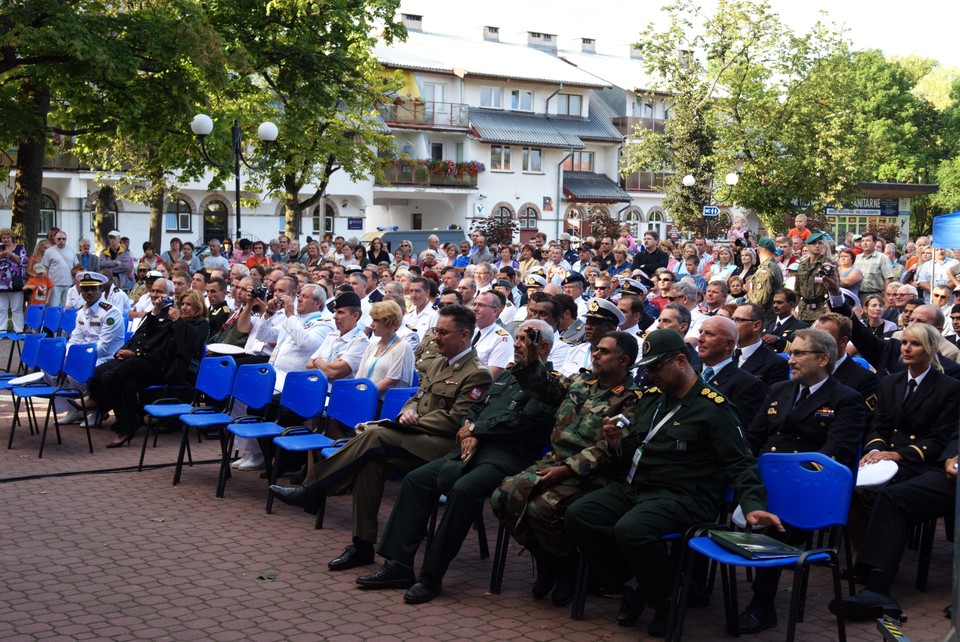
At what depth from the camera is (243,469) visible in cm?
885

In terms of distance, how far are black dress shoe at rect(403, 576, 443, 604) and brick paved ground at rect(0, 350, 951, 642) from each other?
6cm

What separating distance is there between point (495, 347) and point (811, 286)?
14.2 feet

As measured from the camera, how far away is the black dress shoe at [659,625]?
5.11m

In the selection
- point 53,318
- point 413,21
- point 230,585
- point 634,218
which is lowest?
point 230,585

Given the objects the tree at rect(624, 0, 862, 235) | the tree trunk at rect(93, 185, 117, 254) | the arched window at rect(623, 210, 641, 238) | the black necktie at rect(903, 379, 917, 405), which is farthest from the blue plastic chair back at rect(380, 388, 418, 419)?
the arched window at rect(623, 210, 641, 238)

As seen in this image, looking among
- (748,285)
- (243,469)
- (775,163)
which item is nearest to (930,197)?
(775,163)

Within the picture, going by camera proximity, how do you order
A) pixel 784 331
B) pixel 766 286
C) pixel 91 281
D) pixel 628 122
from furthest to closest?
pixel 628 122 < pixel 766 286 < pixel 91 281 < pixel 784 331

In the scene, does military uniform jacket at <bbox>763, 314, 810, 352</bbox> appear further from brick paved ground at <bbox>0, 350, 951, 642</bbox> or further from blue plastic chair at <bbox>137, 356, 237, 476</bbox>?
blue plastic chair at <bbox>137, 356, 237, 476</bbox>

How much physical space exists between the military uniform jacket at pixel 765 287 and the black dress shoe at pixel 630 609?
6152 millimetres

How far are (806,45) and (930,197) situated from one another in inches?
960

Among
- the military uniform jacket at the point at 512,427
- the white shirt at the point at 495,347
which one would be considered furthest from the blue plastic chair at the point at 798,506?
the white shirt at the point at 495,347

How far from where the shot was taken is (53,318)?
1334cm

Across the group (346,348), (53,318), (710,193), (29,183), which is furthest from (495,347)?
(710,193)

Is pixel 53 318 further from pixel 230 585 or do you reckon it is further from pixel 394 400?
pixel 230 585
